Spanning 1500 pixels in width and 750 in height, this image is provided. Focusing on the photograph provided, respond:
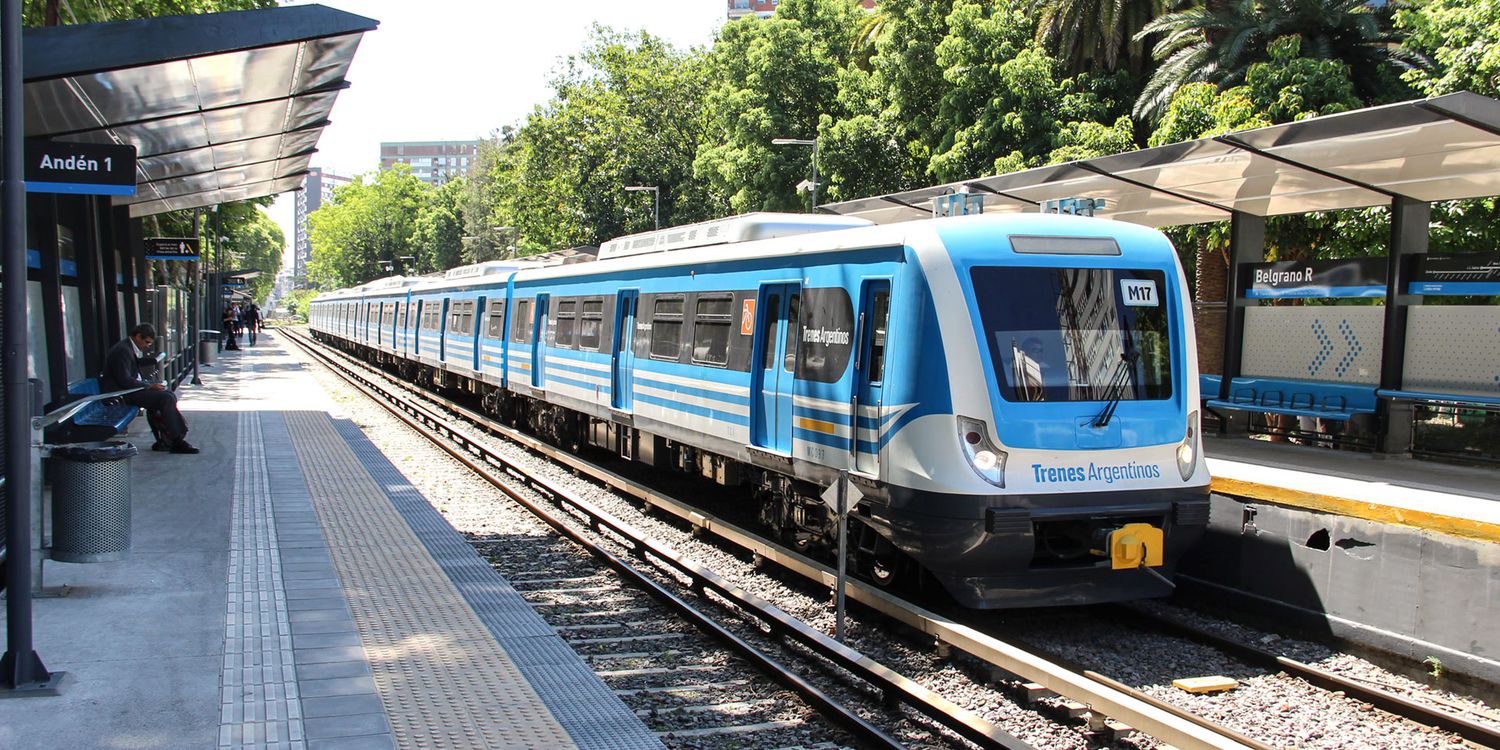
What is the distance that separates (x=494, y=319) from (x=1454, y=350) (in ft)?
46.1

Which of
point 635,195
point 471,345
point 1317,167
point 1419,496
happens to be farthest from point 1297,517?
point 635,195

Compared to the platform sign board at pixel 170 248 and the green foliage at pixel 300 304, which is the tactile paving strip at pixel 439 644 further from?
the green foliage at pixel 300 304

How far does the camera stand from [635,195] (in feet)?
167

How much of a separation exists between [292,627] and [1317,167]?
978 centimetres

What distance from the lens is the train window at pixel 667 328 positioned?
11.7 metres

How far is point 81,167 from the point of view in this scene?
8.01m

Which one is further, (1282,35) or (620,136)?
(620,136)

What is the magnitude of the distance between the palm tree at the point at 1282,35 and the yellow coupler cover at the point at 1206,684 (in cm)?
2331

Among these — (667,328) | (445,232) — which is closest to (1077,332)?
(667,328)

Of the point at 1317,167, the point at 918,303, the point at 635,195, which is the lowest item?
the point at 918,303

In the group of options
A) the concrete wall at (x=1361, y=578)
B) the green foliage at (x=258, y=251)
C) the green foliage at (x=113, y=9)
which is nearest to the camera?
the concrete wall at (x=1361, y=578)

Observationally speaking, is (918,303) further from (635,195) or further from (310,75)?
(635,195)

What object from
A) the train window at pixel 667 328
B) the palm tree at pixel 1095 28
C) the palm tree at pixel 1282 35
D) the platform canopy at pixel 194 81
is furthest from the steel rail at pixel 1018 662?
the palm tree at pixel 1095 28

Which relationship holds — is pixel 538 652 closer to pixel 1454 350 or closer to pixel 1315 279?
pixel 1454 350
